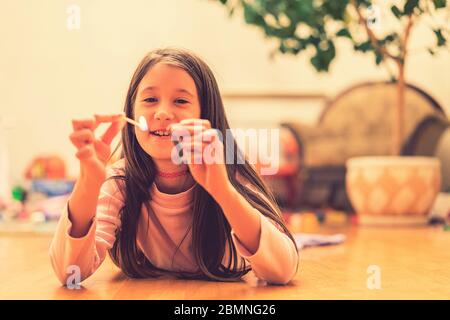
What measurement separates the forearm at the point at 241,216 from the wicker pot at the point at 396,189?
5.76ft

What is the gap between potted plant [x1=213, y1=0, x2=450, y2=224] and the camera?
231cm

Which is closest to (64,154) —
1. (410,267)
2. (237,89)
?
(237,89)

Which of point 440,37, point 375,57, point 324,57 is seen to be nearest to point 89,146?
point 440,37

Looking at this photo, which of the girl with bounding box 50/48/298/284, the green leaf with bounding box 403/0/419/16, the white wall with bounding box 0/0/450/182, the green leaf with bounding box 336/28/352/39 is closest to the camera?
the girl with bounding box 50/48/298/284

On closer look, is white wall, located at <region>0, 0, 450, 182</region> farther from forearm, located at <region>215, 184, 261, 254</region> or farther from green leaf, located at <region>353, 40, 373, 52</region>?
forearm, located at <region>215, 184, 261, 254</region>

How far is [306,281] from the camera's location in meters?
1.11

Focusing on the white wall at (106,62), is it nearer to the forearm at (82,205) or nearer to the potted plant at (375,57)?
the potted plant at (375,57)

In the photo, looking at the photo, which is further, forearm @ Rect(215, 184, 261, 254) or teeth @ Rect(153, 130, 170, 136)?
teeth @ Rect(153, 130, 170, 136)

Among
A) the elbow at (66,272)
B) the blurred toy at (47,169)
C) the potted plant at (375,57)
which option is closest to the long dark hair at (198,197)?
the elbow at (66,272)

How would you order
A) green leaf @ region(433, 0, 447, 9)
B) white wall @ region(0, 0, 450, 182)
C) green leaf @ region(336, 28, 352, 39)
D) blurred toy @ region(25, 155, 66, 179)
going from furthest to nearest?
blurred toy @ region(25, 155, 66, 179) → green leaf @ region(336, 28, 352, 39) → white wall @ region(0, 0, 450, 182) → green leaf @ region(433, 0, 447, 9)

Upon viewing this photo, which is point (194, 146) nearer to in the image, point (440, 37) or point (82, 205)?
point (82, 205)

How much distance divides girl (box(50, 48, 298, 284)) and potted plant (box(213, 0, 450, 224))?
127cm

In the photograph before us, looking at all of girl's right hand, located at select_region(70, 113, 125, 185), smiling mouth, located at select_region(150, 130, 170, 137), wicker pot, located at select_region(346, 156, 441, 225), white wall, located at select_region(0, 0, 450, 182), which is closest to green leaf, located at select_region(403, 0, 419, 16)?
A: white wall, located at select_region(0, 0, 450, 182)
